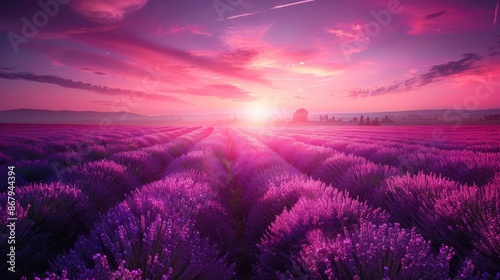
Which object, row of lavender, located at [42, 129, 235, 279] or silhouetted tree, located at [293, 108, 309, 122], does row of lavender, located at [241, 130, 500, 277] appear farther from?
silhouetted tree, located at [293, 108, 309, 122]

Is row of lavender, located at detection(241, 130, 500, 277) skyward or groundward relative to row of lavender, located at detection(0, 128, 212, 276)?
skyward

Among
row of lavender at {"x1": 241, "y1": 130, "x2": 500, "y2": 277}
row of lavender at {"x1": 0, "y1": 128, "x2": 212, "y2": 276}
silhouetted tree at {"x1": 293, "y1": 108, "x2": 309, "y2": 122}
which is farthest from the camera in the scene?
silhouetted tree at {"x1": 293, "y1": 108, "x2": 309, "y2": 122}

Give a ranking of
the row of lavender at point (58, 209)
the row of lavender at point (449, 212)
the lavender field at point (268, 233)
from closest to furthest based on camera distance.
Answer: the lavender field at point (268, 233) → the row of lavender at point (449, 212) → the row of lavender at point (58, 209)

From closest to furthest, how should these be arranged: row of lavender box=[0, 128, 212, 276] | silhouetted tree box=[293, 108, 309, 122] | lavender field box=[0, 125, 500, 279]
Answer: lavender field box=[0, 125, 500, 279], row of lavender box=[0, 128, 212, 276], silhouetted tree box=[293, 108, 309, 122]

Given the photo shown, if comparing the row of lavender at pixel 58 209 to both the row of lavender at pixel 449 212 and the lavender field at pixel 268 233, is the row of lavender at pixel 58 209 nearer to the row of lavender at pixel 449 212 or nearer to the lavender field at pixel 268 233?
the lavender field at pixel 268 233

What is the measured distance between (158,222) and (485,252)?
2.17 metres

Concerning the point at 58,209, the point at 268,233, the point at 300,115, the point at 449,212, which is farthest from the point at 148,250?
the point at 300,115

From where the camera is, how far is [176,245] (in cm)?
195


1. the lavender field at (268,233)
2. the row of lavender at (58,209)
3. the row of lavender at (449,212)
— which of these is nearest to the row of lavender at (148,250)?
the lavender field at (268,233)

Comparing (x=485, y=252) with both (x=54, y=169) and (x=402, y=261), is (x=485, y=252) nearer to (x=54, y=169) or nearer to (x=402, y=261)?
(x=402, y=261)

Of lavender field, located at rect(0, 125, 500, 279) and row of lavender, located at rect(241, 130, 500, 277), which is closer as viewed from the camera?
lavender field, located at rect(0, 125, 500, 279)

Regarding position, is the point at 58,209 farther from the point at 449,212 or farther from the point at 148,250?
the point at 449,212

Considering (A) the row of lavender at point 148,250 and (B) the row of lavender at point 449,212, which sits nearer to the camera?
(A) the row of lavender at point 148,250

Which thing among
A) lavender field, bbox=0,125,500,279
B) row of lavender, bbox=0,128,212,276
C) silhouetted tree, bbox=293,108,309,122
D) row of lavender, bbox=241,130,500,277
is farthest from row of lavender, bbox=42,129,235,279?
silhouetted tree, bbox=293,108,309,122
